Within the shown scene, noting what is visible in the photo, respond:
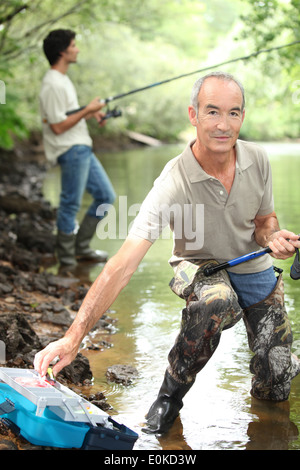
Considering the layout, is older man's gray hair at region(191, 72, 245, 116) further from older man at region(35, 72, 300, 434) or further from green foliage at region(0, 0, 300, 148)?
green foliage at region(0, 0, 300, 148)

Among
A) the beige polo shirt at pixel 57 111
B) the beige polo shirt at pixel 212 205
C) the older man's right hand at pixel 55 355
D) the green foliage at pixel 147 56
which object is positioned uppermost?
the green foliage at pixel 147 56

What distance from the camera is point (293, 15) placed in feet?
36.3

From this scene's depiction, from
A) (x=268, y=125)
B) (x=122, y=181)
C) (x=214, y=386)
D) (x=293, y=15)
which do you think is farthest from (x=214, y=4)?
(x=214, y=386)

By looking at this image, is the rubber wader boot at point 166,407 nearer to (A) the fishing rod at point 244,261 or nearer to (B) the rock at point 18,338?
(A) the fishing rod at point 244,261

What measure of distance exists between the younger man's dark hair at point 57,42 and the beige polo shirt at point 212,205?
4.25 m

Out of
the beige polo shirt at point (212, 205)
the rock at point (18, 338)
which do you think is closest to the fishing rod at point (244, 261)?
the beige polo shirt at point (212, 205)

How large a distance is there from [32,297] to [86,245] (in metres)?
2.09

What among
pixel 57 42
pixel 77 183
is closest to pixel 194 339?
pixel 77 183

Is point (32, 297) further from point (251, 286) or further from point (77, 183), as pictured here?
point (251, 286)

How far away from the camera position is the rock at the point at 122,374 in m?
4.65

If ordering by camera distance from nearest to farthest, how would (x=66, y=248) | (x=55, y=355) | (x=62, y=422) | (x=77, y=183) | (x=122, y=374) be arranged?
(x=62, y=422), (x=55, y=355), (x=122, y=374), (x=77, y=183), (x=66, y=248)

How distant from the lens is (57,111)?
808cm

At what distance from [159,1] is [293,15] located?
1173 centimetres

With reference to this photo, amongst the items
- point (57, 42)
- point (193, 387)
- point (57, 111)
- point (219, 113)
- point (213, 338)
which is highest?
point (57, 42)
